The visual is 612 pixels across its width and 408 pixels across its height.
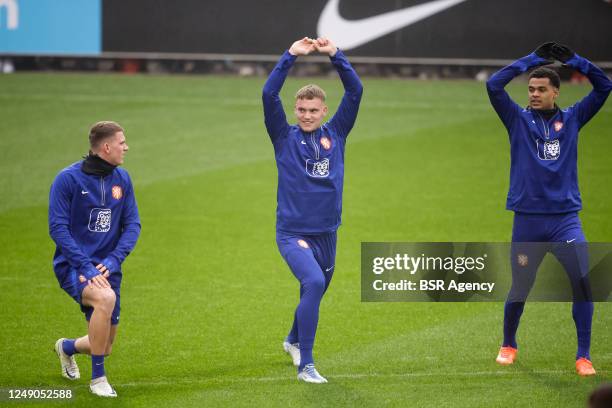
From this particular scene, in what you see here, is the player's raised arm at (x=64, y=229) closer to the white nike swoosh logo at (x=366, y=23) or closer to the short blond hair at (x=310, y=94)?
the short blond hair at (x=310, y=94)

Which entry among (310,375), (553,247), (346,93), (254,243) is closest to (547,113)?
(553,247)

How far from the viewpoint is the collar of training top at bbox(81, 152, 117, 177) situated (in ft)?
22.4

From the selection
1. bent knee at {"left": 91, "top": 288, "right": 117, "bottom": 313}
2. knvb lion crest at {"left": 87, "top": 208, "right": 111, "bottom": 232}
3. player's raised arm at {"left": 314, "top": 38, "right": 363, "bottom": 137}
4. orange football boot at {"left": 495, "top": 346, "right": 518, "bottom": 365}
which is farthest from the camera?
orange football boot at {"left": 495, "top": 346, "right": 518, "bottom": 365}

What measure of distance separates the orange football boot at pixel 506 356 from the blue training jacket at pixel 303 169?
1.65 meters

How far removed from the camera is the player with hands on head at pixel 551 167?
24.3ft

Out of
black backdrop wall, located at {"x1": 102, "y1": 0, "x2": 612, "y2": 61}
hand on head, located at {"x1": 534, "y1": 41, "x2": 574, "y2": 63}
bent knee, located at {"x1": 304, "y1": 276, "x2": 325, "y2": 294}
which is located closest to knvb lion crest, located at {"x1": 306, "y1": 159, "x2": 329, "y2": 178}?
bent knee, located at {"x1": 304, "y1": 276, "x2": 325, "y2": 294}

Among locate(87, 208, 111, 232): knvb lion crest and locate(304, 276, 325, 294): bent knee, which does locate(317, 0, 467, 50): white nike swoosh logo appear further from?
locate(87, 208, 111, 232): knvb lion crest

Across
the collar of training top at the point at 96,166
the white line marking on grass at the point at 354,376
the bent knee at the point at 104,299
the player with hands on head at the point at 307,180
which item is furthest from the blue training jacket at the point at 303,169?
the bent knee at the point at 104,299

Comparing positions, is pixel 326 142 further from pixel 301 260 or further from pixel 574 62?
pixel 574 62

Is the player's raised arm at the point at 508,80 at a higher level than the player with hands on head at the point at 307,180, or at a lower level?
higher

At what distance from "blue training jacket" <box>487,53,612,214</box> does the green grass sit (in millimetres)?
1255

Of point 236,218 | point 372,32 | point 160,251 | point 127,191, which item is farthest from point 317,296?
point 372,32

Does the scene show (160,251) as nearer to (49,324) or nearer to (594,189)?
(49,324)

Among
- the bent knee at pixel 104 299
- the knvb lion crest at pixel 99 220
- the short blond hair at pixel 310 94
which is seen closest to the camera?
the bent knee at pixel 104 299
